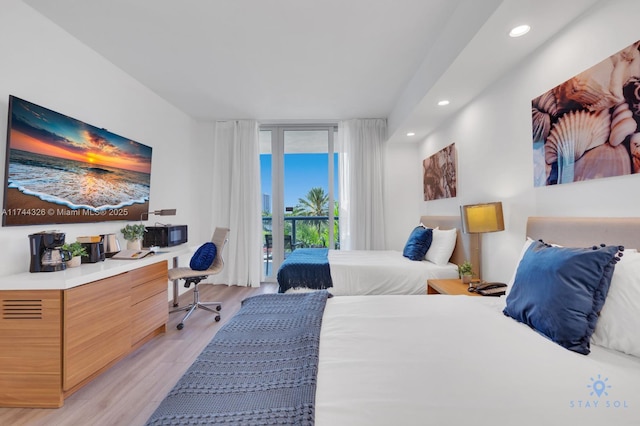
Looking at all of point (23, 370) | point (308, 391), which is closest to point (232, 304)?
point (23, 370)

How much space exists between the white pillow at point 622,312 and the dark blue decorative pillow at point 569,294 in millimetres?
30

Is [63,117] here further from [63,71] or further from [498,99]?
[498,99]

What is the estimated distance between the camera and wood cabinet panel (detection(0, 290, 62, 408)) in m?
1.81

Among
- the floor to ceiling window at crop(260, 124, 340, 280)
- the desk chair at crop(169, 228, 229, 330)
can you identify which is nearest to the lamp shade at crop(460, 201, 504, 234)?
the floor to ceiling window at crop(260, 124, 340, 280)

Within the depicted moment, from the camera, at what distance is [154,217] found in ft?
12.2

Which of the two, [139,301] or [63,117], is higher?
[63,117]

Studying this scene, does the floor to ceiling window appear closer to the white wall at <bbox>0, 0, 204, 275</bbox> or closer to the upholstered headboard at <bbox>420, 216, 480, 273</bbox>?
the white wall at <bbox>0, 0, 204, 275</bbox>

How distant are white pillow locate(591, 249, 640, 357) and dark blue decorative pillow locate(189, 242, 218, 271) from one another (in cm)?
331

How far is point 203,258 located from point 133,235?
0.76 meters

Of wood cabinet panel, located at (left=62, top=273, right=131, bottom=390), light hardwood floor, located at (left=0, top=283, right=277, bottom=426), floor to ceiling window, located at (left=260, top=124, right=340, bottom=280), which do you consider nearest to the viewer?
light hardwood floor, located at (left=0, top=283, right=277, bottom=426)

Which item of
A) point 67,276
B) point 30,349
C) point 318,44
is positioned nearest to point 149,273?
point 67,276

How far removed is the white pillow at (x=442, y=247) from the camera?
3236mm

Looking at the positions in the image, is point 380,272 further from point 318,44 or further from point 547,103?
point 318,44

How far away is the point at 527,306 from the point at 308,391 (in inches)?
47.2
